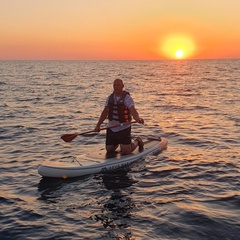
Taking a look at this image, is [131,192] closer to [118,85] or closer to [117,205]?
[117,205]

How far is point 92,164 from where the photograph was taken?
959 cm

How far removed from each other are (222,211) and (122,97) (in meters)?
3.99

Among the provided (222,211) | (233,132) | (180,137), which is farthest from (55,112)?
(222,211)

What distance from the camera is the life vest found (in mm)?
9695

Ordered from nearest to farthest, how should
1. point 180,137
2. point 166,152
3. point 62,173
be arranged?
1. point 62,173
2. point 166,152
3. point 180,137

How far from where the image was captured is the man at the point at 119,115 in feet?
31.6

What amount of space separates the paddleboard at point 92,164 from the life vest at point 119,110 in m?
1.14

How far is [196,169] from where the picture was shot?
10000 mm

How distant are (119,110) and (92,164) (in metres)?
1.63

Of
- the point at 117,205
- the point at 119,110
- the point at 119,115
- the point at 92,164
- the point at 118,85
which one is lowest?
the point at 117,205

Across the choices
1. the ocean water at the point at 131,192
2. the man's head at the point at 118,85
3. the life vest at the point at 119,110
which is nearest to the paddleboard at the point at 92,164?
the ocean water at the point at 131,192

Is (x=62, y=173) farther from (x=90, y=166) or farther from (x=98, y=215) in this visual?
(x=98, y=215)

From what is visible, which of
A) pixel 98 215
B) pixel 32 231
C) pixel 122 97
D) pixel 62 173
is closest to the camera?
pixel 32 231

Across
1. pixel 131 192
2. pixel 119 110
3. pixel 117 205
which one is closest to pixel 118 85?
pixel 119 110
